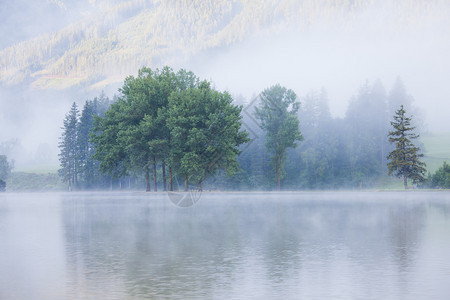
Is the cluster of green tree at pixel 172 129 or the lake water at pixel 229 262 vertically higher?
the cluster of green tree at pixel 172 129

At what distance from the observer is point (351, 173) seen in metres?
112

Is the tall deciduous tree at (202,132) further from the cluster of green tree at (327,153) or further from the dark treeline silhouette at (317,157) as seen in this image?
the cluster of green tree at (327,153)

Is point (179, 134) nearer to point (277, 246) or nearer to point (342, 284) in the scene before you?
point (277, 246)

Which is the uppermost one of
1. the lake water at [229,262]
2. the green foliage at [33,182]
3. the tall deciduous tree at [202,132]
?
the tall deciduous tree at [202,132]

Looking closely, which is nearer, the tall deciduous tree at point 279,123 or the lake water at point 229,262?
the lake water at point 229,262

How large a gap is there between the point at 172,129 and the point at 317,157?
4361 cm

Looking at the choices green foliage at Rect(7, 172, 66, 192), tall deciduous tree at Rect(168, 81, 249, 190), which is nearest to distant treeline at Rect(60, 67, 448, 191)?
A: tall deciduous tree at Rect(168, 81, 249, 190)

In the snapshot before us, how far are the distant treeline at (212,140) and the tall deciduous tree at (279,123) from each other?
185 millimetres

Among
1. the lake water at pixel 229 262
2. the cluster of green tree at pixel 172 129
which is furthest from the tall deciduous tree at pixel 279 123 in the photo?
the lake water at pixel 229 262

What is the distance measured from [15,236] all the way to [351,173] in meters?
95.6

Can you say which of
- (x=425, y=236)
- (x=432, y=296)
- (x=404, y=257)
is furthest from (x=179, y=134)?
(x=432, y=296)

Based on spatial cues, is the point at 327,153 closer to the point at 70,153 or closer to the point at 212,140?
the point at 212,140

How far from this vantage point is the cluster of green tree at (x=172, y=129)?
74812 mm

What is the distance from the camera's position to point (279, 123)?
92.7m
